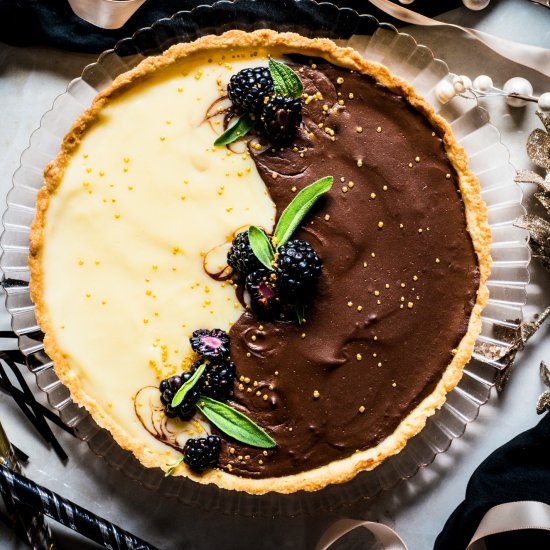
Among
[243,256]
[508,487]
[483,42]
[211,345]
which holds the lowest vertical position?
[508,487]

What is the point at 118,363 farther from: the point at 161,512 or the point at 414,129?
the point at 414,129

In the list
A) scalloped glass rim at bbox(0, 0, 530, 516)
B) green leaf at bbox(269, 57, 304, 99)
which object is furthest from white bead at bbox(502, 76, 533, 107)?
green leaf at bbox(269, 57, 304, 99)

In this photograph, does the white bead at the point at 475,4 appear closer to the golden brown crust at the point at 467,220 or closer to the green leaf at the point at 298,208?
the golden brown crust at the point at 467,220

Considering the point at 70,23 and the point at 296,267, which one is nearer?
the point at 296,267

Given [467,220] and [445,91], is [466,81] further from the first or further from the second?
[467,220]

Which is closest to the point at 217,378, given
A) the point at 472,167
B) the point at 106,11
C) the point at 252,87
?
the point at 252,87

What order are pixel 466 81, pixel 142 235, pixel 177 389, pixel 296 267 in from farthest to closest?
pixel 466 81 → pixel 142 235 → pixel 177 389 → pixel 296 267
